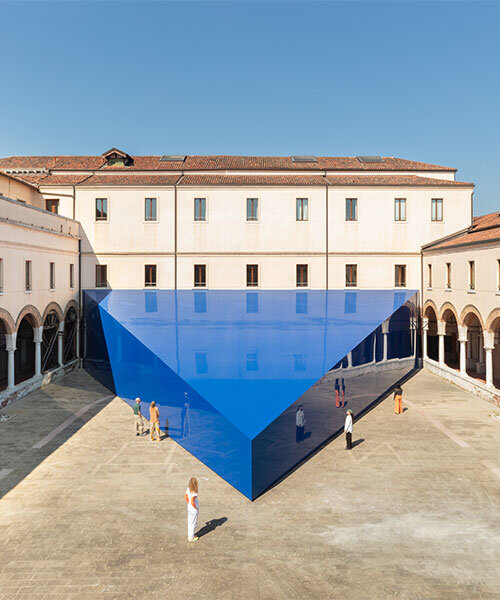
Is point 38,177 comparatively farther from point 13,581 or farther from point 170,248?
point 13,581

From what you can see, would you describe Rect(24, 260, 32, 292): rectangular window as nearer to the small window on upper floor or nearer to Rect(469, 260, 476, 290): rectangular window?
Rect(469, 260, 476, 290): rectangular window

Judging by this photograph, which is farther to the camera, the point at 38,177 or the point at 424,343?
the point at 38,177

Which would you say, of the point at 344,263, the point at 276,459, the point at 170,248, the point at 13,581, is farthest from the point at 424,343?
the point at 13,581

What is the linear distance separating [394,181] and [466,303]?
11.7m

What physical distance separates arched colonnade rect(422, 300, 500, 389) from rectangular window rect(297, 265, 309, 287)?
27.4ft

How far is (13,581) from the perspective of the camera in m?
9.62

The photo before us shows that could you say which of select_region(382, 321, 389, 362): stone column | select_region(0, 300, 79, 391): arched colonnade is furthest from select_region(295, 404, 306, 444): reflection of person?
select_region(0, 300, 79, 391): arched colonnade

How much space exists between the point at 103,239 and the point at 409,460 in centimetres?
2536

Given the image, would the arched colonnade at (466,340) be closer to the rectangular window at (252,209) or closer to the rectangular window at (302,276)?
the rectangular window at (302,276)

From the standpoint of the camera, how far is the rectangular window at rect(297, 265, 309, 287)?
113 ft

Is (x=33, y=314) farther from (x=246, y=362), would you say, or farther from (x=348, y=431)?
(x=348, y=431)

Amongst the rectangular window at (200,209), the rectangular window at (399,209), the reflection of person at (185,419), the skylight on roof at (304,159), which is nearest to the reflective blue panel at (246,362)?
the reflection of person at (185,419)

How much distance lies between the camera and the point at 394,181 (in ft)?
114

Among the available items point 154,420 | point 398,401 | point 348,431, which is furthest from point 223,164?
point 348,431
